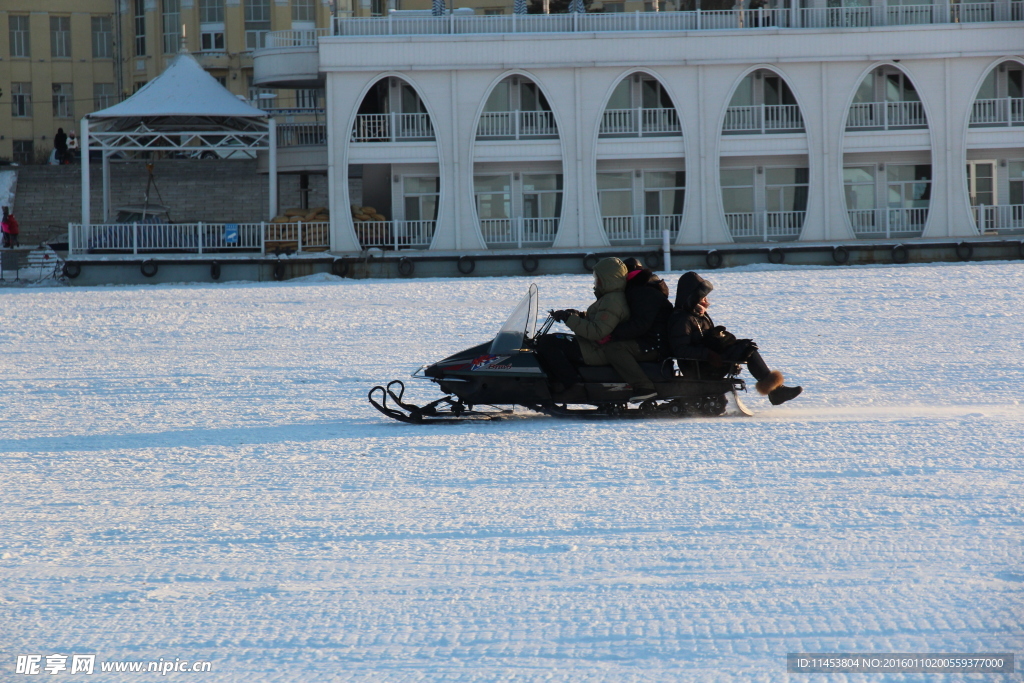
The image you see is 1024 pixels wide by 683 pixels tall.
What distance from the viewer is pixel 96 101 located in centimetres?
5088

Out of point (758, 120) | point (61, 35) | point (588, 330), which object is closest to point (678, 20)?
point (758, 120)

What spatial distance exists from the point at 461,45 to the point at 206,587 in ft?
99.4

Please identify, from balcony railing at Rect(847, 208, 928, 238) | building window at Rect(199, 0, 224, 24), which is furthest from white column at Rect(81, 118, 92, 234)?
balcony railing at Rect(847, 208, 928, 238)

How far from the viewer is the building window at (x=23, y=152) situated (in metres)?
49.6

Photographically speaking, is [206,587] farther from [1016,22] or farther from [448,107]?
[1016,22]

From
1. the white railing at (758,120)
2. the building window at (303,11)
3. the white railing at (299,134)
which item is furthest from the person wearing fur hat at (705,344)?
the building window at (303,11)

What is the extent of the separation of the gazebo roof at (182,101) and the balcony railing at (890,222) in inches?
736

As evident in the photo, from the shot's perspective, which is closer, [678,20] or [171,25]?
[678,20]

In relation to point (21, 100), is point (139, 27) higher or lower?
higher

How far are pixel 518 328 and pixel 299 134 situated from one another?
93.7ft

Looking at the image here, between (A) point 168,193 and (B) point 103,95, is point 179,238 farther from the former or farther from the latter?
(B) point 103,95

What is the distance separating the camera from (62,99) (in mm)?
50500

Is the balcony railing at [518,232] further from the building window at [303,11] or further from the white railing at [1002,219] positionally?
the building window at [303,11]

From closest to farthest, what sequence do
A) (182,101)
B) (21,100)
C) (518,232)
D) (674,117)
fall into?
(182,101) → (518,232) → (674,117) → (21,100)
